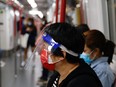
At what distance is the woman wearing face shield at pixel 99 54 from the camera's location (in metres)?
2.67

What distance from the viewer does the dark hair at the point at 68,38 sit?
1883 mm

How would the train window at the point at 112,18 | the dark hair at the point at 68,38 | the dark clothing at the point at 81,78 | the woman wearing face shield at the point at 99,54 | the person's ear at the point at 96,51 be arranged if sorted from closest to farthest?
the dark clothing at the point at 81,78, the dark hair at the point at 68,38, the woman wearing face shield at the point at 99,54, the person's ear at the point at 96,51, the train window at the point at 112,18

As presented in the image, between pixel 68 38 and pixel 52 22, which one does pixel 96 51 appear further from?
pixel 52 22

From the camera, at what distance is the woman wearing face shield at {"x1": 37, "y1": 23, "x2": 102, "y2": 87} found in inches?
71.7

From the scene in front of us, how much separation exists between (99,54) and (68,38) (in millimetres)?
1056

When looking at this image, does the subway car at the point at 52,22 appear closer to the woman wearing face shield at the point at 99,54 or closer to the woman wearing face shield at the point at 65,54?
the woman wearing face shield at the point at 65,54

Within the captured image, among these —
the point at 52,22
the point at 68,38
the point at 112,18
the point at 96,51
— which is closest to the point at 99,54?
the point at 96,51

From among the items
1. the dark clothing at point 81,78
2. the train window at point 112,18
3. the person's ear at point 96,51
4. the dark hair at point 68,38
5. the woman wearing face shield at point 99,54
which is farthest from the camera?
the train window at point 112,18

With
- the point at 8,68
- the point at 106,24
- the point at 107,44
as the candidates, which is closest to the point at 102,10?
the point at 106,24

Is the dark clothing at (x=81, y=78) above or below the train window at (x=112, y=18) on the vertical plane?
below

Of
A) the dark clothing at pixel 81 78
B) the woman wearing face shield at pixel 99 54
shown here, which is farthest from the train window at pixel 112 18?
the dark clothing at pixel 81 78

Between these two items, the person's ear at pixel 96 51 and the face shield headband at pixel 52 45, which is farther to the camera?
A: the person's ear at pixel 96 51

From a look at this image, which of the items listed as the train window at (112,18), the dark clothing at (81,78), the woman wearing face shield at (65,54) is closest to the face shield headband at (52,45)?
the woman wearing face shield at (65,54)

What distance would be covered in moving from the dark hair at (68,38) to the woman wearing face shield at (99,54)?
2.65ft
